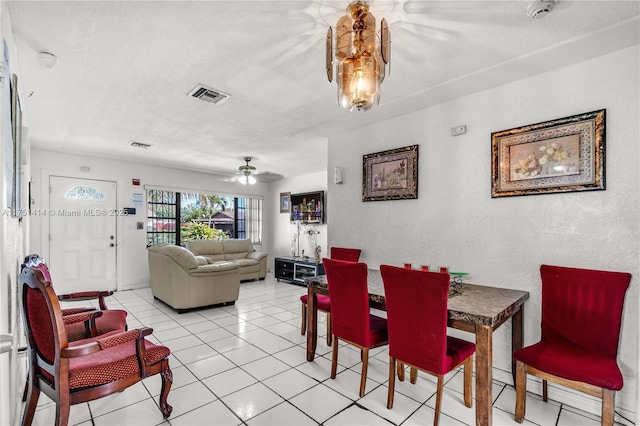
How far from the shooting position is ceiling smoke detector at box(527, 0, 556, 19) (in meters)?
1.64

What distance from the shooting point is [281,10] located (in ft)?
5.64

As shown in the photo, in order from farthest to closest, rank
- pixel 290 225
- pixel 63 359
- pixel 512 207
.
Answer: pixel 290 225 < pixel 512 207 < pixel 63 359

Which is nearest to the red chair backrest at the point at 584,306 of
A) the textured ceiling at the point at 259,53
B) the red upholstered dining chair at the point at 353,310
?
the red upholstered dining chair at the point at 353,310

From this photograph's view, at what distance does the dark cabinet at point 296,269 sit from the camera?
239 inches

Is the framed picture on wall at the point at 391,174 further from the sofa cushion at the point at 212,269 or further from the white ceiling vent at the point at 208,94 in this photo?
the sofa cushion at the point at 212,269

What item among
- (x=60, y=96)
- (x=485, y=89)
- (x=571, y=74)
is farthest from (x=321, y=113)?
(x=60, y=96)

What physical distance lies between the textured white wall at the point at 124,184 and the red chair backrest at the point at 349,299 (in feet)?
15.7

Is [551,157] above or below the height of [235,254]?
above

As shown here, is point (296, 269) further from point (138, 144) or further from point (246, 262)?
point (138, 144)

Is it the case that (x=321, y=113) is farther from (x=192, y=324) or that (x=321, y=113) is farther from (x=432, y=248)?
(x=192, y=324)

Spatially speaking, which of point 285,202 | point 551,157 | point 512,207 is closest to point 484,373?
point 512,207

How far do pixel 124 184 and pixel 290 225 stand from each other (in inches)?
133

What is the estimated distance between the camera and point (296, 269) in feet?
21.2

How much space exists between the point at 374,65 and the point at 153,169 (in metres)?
5.53
